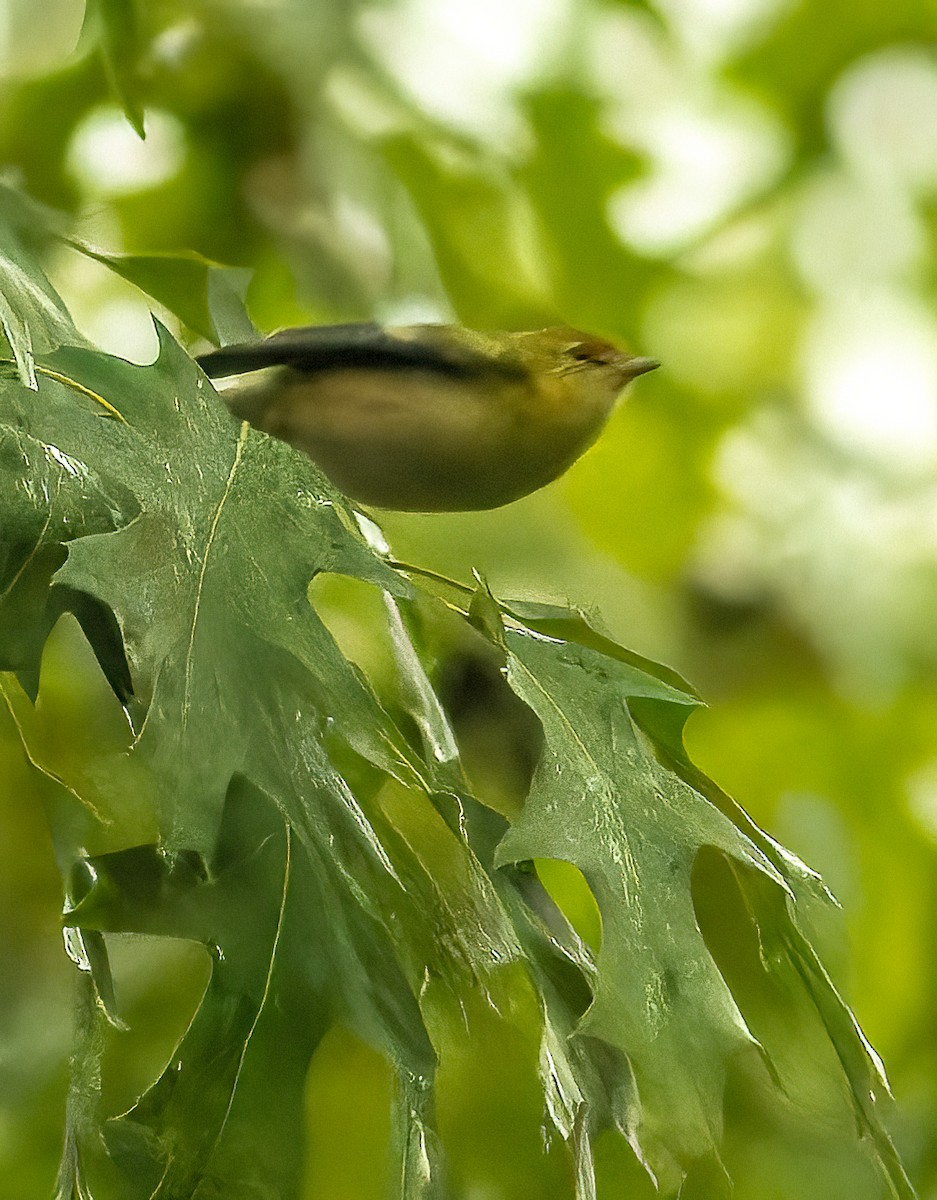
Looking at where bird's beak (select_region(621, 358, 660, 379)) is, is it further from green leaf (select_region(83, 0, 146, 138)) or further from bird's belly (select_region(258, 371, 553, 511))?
green leaf (select_region(83, 0, 146, 138))

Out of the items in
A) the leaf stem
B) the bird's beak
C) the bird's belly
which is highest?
the leaf stem

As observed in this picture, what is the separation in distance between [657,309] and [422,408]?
0.09 metres

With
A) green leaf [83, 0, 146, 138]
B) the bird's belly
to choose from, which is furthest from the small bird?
green leaf [83, 0, 146, 138]

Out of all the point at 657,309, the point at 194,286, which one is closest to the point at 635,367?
the point at 657,309

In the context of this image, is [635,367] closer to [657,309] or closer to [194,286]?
[657,309]

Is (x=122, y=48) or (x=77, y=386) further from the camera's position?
(x=122, y=48)

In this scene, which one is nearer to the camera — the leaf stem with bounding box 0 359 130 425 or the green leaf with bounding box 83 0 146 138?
the leaf stem with bounding box 0 359 130 425

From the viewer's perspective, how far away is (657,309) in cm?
38

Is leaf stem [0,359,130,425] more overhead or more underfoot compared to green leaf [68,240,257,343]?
more overhead

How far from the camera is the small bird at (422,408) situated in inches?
12.8

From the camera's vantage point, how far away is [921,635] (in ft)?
1.25

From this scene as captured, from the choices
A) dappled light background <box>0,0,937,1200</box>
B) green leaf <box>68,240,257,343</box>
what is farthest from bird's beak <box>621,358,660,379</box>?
green leaf <box>68,240,257,343</box>

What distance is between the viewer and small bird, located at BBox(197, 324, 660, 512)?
1.06ft

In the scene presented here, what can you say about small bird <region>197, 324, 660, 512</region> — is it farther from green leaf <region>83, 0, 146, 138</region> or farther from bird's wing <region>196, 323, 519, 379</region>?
green leaf <region>83, 0, 146, 138</region>
